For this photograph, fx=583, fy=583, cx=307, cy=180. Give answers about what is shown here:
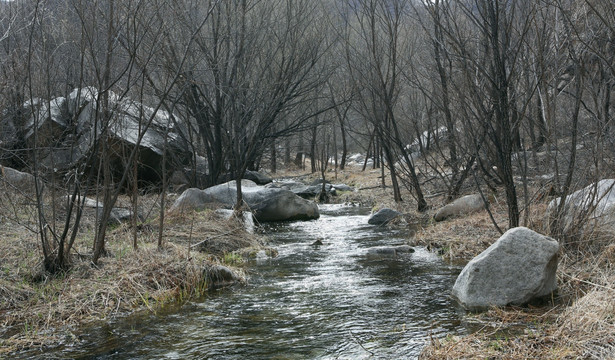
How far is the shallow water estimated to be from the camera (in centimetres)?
459

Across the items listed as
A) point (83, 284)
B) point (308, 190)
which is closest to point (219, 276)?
point (83, 284)

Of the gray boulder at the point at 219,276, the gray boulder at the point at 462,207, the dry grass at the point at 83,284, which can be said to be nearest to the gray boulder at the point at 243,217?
the dry grass at the point at 83,284

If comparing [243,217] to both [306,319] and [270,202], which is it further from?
[306,319]

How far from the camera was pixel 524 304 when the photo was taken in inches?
212

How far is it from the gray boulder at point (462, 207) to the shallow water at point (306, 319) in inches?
135

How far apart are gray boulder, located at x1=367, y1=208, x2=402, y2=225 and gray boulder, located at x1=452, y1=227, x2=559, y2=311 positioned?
6.91 meters

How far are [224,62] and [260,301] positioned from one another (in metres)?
8.51

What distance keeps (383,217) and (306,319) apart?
7470 mm

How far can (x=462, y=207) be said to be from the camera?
11.6 meters

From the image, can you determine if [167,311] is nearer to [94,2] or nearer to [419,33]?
[94,2]

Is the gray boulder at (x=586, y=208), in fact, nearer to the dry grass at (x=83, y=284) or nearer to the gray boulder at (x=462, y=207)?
the dry grass at (x=83, y=284)

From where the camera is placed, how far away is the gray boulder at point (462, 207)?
1148 centimetres

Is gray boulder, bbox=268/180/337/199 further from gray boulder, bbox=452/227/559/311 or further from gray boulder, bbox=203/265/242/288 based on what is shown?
gray boulder, bbox=452/227/559/311

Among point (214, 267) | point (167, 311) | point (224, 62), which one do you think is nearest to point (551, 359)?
point (167, 311)
